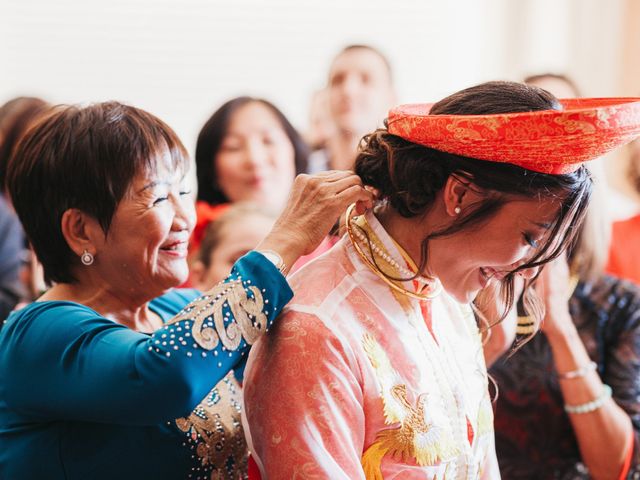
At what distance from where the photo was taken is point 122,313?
1485mm

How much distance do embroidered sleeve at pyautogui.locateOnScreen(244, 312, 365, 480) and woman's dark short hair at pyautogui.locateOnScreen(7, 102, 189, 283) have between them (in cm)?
35

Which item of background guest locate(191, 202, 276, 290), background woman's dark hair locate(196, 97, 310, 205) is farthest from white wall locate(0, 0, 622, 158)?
background guest locate(191, 202, 276, 290)

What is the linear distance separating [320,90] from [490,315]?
270cm

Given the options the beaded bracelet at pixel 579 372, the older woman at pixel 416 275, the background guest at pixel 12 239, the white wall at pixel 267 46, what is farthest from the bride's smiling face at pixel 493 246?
the white wall at pixel 267 46

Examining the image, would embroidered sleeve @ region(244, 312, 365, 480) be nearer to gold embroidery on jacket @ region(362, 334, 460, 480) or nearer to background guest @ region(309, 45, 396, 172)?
gold embroidery on jacket @ region(362, 334, 460, 480)

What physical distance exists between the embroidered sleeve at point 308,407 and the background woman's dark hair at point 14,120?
6.14 ft

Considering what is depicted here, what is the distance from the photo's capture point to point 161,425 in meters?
1.37

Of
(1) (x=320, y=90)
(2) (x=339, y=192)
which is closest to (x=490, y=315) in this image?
(2) (x=339, y=192)

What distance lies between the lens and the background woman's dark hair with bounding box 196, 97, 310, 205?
2.78 m

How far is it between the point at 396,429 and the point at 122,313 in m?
0.49

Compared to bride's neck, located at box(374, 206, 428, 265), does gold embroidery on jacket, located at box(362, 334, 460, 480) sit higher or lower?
lower

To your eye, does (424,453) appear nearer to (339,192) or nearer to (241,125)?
(339,192)

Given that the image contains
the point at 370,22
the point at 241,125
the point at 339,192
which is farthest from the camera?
the point at 370,22

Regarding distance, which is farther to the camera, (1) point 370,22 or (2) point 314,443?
(1) point 370,22
